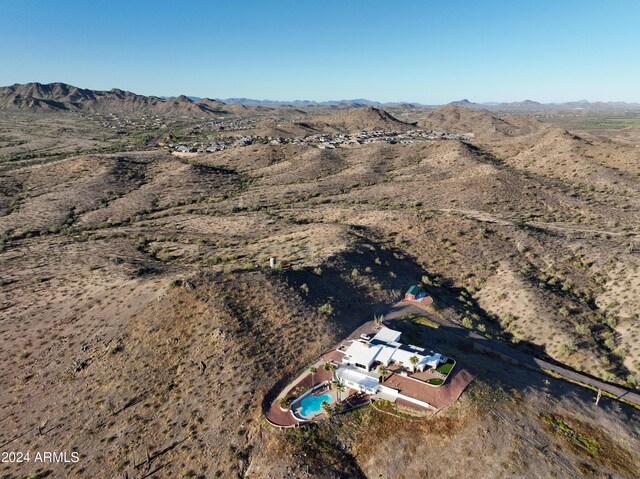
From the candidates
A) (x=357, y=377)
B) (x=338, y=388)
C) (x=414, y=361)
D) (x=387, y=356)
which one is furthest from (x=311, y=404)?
(x=414, y=361)

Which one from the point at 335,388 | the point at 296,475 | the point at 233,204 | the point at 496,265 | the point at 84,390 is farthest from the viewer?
the point at 233,204

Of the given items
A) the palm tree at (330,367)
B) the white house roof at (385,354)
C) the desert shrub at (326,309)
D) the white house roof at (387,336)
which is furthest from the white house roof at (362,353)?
the desert shrub at (326,309)

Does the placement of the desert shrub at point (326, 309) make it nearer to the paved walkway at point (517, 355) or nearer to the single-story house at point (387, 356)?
the paved walkway at point (517, 355)

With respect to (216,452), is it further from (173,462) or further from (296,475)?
(296,475)

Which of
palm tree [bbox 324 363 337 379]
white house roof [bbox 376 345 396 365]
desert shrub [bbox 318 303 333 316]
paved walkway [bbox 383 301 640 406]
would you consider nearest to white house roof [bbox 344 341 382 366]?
white house roof [bbox 376 345 396 365]

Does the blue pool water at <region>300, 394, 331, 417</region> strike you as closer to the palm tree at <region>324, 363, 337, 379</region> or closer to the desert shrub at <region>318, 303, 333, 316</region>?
the palm tree at <region>324, 363, 337, 379</region>

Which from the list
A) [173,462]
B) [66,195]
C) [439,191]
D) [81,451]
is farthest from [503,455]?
[66,195]

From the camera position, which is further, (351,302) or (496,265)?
(496,265)
